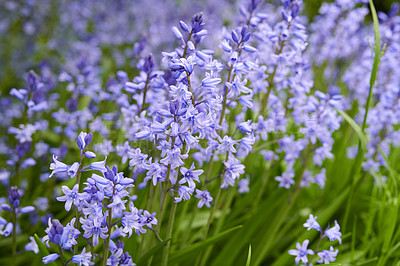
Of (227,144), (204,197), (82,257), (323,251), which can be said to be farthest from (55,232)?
(323,251)

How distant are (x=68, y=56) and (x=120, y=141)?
10.2 ft

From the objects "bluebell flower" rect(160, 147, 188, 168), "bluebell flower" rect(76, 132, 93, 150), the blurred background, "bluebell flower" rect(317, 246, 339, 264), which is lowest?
"bluebell flower" rect(317, 246, 339, 264)

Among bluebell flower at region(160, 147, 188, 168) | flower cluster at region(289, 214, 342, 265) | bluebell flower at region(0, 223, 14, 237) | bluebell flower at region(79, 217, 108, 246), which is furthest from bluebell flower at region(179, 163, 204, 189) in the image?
bluebell flower at region(0, 223, 14, 237)

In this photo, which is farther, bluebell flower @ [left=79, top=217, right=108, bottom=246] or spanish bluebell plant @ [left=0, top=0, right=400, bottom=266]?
spanish bluebell plant @ [left=0, top=0, right=400, bottom=266]

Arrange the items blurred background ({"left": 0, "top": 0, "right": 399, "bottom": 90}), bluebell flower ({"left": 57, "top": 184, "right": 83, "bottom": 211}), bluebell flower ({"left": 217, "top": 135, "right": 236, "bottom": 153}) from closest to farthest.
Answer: bluebell flower ({"left": 57, "top": 184, "right": 83, "bottom": 211}) < bluebell flower ({"left": 217, "top": 135, "right": 236, "bottom": 153}) < blurred background ({"left": 0, "top": 0, "right": 399, "bottom": 90})

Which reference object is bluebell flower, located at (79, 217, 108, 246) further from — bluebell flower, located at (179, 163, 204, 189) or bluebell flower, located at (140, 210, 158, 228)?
bluebell flower, located at (179, 163, 204, 189)

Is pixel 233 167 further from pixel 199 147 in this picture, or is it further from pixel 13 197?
pixel 13 197

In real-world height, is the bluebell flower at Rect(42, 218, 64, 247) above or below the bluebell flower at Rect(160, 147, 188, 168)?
below

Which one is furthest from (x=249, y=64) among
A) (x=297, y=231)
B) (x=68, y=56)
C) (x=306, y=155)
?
(x=68, y=56)

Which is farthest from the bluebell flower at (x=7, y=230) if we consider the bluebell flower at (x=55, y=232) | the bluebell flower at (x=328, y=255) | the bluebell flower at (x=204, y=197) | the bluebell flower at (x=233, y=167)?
the bluebell flower at (x=328, y=255)

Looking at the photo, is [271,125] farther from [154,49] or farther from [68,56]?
[68,56]

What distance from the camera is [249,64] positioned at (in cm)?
196

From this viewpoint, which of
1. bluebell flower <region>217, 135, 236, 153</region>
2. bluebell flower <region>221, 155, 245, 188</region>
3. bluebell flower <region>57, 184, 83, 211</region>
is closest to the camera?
bluebell flower <region>57, 184, 83, 211</region>

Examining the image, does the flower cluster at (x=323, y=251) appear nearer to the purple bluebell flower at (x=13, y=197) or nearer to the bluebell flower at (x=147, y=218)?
the bluebell flower at (x=147, y=218)
